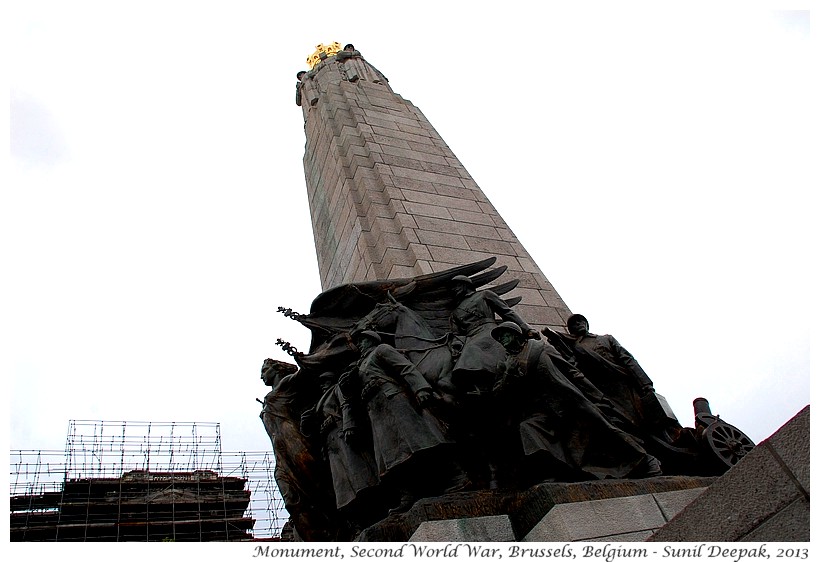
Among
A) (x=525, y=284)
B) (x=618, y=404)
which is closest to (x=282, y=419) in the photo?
(x=618, y=404)

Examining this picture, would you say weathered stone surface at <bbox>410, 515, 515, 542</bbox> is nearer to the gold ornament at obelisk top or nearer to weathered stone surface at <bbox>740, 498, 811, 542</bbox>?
weathered stone surface at <bbox>740, 498, 811, 542</bbox>

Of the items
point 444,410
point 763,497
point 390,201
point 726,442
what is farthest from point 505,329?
point 390,201

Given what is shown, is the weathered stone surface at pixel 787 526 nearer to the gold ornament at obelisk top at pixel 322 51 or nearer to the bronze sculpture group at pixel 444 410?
the bronze sculpture group at pixel 444 410

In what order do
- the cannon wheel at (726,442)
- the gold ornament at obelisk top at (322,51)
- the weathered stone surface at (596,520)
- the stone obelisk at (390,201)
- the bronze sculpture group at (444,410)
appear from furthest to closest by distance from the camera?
1. the gold ornament at obelisk top at (322,51)
2. the stone obelisk at (390,201)
3. the cannon wheel at (726,442)
4. the bronze sculpture group at (444,410)
5. the weathered stone surface at (596,520)

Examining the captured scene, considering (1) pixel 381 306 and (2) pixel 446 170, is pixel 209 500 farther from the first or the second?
(1) pixel 381 306

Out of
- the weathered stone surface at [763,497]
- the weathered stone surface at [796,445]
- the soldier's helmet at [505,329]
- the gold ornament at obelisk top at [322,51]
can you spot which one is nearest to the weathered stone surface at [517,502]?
the weathered stone surface at [763,497]

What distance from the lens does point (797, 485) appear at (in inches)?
107

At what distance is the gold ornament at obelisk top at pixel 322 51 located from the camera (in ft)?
57.0

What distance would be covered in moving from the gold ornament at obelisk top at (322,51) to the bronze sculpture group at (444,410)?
464 inches

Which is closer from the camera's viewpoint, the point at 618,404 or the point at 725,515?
the point at 725,515

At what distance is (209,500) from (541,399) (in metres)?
23.0

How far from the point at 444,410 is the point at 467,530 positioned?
108 cm

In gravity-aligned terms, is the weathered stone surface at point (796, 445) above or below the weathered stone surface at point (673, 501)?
below

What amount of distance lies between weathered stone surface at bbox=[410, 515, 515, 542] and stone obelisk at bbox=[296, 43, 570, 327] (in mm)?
3852
